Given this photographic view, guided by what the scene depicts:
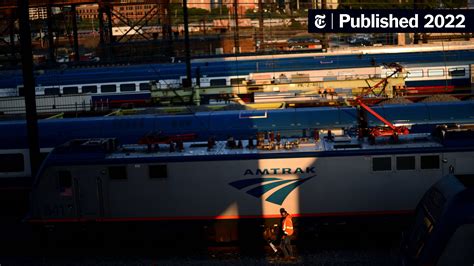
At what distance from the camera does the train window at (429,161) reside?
1375 centimetres

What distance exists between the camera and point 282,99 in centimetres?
2442

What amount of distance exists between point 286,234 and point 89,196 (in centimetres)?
446

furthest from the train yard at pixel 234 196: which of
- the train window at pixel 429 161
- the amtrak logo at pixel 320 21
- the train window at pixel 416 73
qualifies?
the train window at pixel 416 73

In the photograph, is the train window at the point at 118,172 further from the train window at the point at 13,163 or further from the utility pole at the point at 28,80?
the train window at the point at 13,163

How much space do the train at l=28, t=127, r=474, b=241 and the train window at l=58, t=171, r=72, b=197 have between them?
22 mm

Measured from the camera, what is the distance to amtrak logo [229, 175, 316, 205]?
1416 cm

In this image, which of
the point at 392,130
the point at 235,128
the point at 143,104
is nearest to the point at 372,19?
the point at 392,130

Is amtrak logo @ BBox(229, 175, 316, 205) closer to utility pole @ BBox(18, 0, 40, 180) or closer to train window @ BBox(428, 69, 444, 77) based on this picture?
utility pole @ BBox(18, 0, 40, 180)

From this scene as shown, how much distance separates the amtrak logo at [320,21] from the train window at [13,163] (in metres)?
9.27

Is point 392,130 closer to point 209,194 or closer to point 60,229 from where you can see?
point 209,194

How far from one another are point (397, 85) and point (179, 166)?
1474cm

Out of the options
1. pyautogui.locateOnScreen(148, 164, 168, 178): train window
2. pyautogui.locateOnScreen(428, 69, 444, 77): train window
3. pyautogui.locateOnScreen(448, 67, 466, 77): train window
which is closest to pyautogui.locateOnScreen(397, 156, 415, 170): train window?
pyautogui.locateOnScreen(148, 164, 168, 178): train window

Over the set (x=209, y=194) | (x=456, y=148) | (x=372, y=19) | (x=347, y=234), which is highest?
(x=372, y=19)

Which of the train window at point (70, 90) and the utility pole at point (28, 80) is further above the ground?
the utility pole at point (28, 80)
